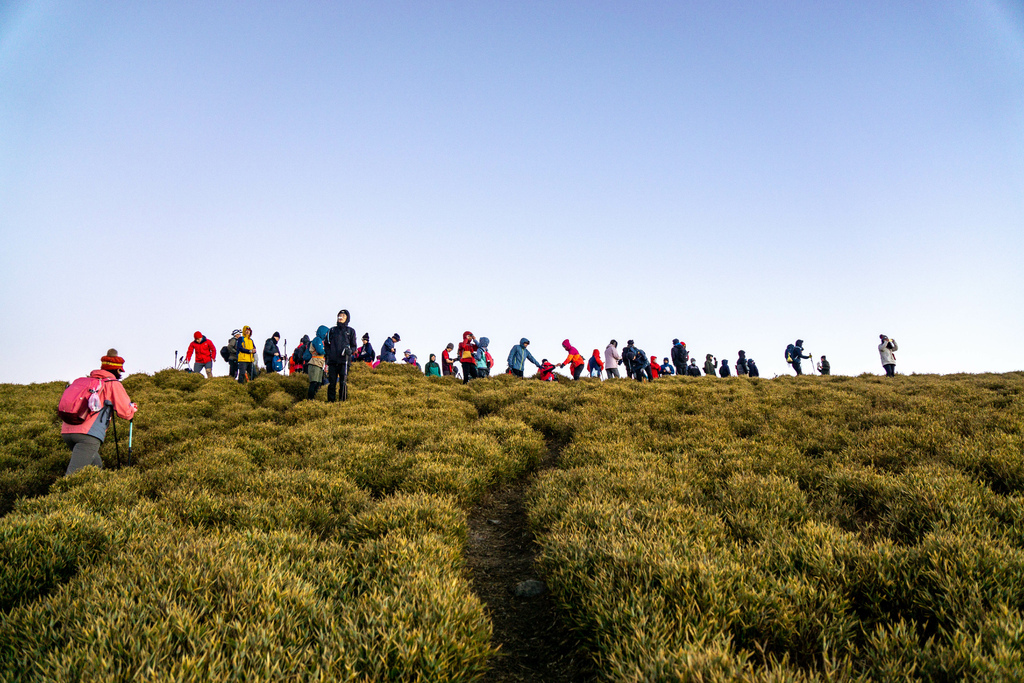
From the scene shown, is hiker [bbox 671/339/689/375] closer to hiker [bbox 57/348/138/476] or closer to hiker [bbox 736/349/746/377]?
hiker [bbox 736/349/746/377]

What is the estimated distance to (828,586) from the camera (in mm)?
4000

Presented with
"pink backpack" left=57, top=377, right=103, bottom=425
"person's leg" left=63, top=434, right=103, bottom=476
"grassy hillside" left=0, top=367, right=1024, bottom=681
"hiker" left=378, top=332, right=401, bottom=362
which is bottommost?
"grassy hillside" left=0, top=367, right=1024, bottom=681

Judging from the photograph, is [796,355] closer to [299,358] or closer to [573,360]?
[573,360]

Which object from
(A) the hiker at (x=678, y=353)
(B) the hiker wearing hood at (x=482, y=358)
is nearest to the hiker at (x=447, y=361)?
(B) the hiker wearing hood at (x=482, y=358)

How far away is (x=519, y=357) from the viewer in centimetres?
2094

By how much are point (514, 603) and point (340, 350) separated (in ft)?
39.5

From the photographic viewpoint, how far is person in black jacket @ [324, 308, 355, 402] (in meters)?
15.5

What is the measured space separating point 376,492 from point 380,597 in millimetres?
3896

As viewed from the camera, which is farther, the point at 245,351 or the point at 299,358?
the point at 299,358

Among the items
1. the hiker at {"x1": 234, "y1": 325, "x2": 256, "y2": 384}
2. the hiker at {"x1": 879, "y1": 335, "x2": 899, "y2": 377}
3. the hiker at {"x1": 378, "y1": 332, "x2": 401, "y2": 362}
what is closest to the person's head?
the hiker at {"x1": 234, "y1": 325, "x2": 256, "y2": 384}

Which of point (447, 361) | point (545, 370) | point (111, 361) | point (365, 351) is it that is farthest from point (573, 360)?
point (111, 361)

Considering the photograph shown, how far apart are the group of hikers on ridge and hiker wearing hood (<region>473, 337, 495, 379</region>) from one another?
4 centimetres

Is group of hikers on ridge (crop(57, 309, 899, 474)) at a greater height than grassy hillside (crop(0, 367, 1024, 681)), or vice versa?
group of hikers on ridge (crop(57, 309, 899, 474))

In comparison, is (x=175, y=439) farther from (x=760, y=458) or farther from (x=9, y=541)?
(x=760, y=458)
